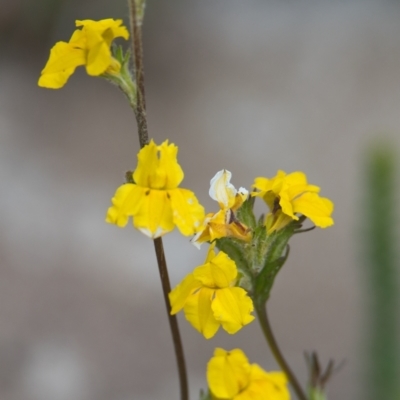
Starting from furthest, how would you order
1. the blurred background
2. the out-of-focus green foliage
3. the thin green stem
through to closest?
the blurred background, the out-of-focus green foliage, the thin green stem

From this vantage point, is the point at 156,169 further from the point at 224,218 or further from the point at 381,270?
the point at 381,270

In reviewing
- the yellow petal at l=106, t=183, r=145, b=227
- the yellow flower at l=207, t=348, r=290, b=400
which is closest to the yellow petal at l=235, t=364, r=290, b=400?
the yellow flower at l=207, t=348, r=290, b=400

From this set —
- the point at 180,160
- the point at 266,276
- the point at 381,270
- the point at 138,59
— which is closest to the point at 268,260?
the point at 266,276

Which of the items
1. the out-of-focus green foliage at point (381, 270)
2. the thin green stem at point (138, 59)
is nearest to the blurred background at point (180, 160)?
the out-of-focus green foliage at point (381, 270)

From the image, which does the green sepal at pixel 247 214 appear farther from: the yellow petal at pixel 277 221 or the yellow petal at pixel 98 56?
the yellow petal at pixel 98 56

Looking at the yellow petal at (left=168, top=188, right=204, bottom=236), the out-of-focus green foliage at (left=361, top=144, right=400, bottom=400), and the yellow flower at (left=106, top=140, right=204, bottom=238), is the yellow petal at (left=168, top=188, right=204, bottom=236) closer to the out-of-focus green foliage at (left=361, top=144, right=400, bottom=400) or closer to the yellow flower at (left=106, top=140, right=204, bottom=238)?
the yellow flower at (left=106, top=140, right=204, bottom=238)

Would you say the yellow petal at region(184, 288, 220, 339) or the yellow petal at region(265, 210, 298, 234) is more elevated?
the yellow petal at region(265, 210, 298, 234)

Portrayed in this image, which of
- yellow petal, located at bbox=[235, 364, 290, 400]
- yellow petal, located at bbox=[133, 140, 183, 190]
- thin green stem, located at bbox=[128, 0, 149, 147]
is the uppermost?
thin green stem, located at bbox=[128, 0, 149, 147]
